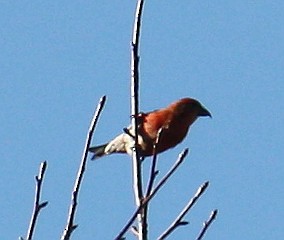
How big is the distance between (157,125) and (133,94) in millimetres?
3538

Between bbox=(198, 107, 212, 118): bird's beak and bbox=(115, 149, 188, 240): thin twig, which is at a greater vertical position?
bbox=(198, 107, 212, 118): bird's beak

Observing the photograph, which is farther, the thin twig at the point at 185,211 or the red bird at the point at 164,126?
the red bird at the point at 164,126

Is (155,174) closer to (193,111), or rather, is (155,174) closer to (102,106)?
(102,106)

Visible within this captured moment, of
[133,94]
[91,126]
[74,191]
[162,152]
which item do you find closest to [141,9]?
[133,94]

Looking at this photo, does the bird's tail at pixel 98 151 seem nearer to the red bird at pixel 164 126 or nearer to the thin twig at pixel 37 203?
the red bird at pixel 164 126

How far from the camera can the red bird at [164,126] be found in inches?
273

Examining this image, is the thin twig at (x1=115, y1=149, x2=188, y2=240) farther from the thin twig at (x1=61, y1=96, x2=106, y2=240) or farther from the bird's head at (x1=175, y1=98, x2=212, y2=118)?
the bird's head at (x1=175, y1=98, x2=212, y2=118)

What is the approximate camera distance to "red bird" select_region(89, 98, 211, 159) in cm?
693

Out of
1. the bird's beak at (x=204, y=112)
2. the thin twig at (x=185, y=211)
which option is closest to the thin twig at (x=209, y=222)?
the thin twig at (x=185, y=211)

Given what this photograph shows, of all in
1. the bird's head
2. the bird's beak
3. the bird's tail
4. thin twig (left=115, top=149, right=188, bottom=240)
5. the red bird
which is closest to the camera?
thin twig (left=115, top=149, right=188, bottom=240)

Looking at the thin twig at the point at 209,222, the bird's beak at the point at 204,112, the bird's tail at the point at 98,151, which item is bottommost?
the thin twig at the point at 209,222

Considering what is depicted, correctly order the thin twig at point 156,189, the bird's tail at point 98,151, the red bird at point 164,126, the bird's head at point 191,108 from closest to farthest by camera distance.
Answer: the thin twig at point 156,189 → the red bird at point 164,126 → the bird's head at point 191,108 → the bird's tail at point 98,151

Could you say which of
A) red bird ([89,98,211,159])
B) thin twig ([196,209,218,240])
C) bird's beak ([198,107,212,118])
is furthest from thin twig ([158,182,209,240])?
bird's beak ([198,107,212,118])

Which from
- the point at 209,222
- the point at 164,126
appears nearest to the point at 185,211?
the point at 209,222
